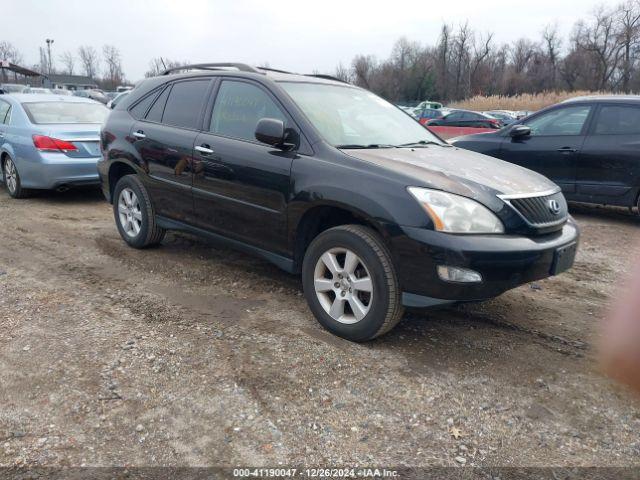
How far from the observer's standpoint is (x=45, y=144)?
729cm

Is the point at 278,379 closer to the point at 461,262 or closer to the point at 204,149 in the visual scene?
the point at 461,262

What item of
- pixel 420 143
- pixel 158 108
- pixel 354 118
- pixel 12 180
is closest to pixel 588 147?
pixel 420 143

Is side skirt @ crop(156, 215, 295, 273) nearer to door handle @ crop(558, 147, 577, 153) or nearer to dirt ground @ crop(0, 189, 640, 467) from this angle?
dirt ground @ crop(0, 189, 640, 467)

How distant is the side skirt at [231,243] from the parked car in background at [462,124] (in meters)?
16.1

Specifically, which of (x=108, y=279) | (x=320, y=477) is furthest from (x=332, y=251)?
(x=108, y=279)

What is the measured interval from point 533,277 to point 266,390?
1708 mm

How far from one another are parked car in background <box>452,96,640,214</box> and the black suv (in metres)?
3.48

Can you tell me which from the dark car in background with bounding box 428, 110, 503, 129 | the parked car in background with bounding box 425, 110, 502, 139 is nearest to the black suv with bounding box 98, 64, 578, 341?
the parked car in background with bounding box 425, 110, 502, 139

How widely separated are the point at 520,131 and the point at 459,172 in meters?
4.71

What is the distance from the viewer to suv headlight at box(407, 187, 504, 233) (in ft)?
10.0

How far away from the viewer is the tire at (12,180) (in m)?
7.76

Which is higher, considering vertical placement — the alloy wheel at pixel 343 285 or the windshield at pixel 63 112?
the windshield at pixel 63 112

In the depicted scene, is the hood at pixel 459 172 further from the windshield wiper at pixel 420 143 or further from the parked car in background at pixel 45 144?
the parked car in background at pixel 45 144

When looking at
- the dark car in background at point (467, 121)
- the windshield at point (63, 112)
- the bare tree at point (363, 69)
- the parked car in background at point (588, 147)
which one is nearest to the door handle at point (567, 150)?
the parked car in background at point (588, 147)
